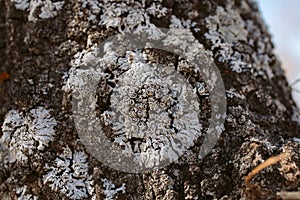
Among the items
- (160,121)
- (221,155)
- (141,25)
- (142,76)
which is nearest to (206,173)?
(221,155)

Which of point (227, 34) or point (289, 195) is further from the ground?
point (227, 34)

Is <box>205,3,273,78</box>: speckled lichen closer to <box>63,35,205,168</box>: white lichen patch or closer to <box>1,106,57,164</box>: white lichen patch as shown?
<box>63,35,205,168</box>: white lichen patch

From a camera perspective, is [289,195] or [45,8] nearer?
[289,195]

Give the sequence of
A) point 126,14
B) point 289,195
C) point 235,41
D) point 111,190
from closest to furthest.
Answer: point 289,195
point 111,190
point 126,14
point 235,41

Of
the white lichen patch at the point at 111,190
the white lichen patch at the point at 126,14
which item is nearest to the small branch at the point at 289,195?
the white lichen patch at the point at 111,190

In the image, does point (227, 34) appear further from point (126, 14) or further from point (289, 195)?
point (289, 195)

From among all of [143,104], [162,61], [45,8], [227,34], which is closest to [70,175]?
[143,104]

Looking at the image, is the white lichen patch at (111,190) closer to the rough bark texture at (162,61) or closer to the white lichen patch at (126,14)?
the rough bark texture at (162,61)
